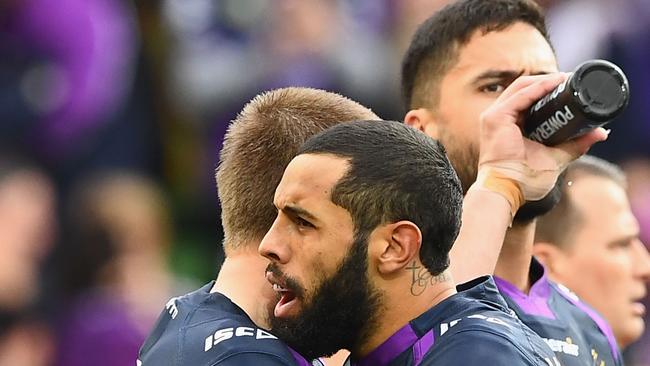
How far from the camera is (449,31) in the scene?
3984 millimetres

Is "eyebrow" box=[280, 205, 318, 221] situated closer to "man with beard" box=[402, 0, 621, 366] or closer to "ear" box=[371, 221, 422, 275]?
"ear" box=[371, 221, 422, 275]

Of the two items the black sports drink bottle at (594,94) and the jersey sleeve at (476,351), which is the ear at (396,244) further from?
the black sports drink bottle at (594,94)

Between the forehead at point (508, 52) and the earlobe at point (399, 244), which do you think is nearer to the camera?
the earlobe at point (399, 244)

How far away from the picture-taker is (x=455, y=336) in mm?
2771

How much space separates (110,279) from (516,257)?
103 inches

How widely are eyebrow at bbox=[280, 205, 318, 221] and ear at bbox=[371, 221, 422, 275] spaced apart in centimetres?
15

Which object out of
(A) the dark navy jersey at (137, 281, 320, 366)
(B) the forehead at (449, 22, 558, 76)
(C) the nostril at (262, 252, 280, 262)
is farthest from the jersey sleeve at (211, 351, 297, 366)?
(B) the forehead at (449, 22, 558, 76)

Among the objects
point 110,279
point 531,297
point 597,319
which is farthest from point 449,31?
point 110,279

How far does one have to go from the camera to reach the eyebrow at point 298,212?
290 cm

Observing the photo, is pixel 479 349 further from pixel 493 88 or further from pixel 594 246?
pixel 594 246

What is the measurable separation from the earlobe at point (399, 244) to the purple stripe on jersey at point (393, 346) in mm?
149

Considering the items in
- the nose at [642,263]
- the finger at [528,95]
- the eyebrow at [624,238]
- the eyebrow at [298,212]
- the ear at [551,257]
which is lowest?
the nose at [642,263]

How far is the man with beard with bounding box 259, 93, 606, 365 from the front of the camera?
2.88 meters

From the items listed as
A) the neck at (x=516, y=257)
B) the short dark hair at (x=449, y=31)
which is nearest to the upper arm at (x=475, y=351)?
the neck at (x=516, y=257)
